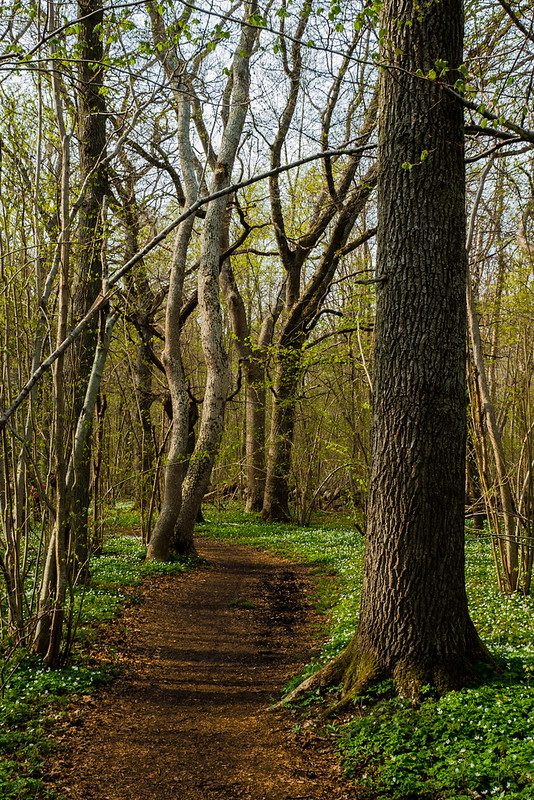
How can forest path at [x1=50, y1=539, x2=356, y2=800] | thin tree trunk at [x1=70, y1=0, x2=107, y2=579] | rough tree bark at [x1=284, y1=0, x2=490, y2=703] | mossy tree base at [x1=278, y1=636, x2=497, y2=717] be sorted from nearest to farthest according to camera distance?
forest path at [x1=50, y1=539, x2=356, y2=800]
mossy tree base at [x1=278, y1=636, x2=497, y2=717]
rough tree bark at [x1=284, y1=0, x2=490, y2=703]
thin tree trunk at [x1=70, y1=0, x2=107, y2=579]

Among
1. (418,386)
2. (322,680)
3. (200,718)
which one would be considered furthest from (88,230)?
(322,680)

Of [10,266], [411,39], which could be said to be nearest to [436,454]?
[411,39]

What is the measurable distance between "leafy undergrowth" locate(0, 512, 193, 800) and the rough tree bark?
2.41m

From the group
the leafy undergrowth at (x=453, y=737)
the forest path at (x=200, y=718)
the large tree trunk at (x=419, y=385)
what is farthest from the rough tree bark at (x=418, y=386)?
the forest path at (x=200, y=718)

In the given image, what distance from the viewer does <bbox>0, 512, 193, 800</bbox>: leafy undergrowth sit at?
394cm

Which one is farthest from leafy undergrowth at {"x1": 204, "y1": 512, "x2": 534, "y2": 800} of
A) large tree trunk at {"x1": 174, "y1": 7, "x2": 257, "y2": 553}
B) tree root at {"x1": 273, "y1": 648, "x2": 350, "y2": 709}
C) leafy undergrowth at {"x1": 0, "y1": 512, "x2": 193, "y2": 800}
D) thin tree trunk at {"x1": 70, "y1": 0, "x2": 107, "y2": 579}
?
large tree trunk at {"x1": 174, "y1": 7, "x2": 257, "y2": 553}

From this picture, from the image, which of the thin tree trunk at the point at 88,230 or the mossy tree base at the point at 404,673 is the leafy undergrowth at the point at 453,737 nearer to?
the mossy tree base at the point at 404,673

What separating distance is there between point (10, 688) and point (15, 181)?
511cm

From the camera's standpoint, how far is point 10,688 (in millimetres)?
5086

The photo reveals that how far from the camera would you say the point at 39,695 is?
5.04 meters

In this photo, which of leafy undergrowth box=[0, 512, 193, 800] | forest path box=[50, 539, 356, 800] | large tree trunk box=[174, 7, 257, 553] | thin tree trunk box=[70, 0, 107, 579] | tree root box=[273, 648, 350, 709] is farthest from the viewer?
large tree trunk box=[174, 7, 257, 553]

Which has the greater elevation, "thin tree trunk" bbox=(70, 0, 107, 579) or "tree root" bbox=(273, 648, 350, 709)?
"thin tree trunk" bbox=(70, 0, 107, 579)

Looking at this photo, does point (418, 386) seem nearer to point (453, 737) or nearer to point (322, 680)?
point (453, 737)

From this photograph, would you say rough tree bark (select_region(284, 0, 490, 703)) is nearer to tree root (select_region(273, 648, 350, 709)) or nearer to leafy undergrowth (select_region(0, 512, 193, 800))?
tree root (select_region(273, 648, 350, 709))
